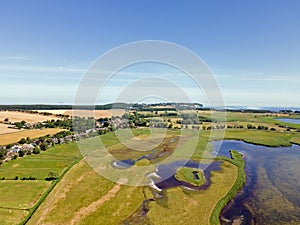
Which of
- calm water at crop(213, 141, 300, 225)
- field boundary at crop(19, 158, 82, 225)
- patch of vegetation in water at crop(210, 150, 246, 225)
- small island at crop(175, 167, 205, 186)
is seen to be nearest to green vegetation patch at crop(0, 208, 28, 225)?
field boundary at crop(19, 158, 82, 225)

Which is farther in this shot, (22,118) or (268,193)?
(22,118)

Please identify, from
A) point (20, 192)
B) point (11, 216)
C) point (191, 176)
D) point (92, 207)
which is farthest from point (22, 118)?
point (92, 207)

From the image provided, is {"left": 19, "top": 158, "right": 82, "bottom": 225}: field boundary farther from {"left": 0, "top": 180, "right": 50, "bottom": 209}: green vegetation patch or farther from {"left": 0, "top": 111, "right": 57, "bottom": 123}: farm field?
{"left": 0, "top": 111, "right": 57, "bottom": 123}: farm field

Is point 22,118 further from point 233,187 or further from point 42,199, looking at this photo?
point 233,187

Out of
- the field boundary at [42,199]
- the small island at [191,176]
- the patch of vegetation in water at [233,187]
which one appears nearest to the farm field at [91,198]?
the field boundary at [42,199]

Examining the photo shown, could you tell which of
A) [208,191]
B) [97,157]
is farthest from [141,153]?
[208,191]

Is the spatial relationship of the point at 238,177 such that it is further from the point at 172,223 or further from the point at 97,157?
the point at 97,157
